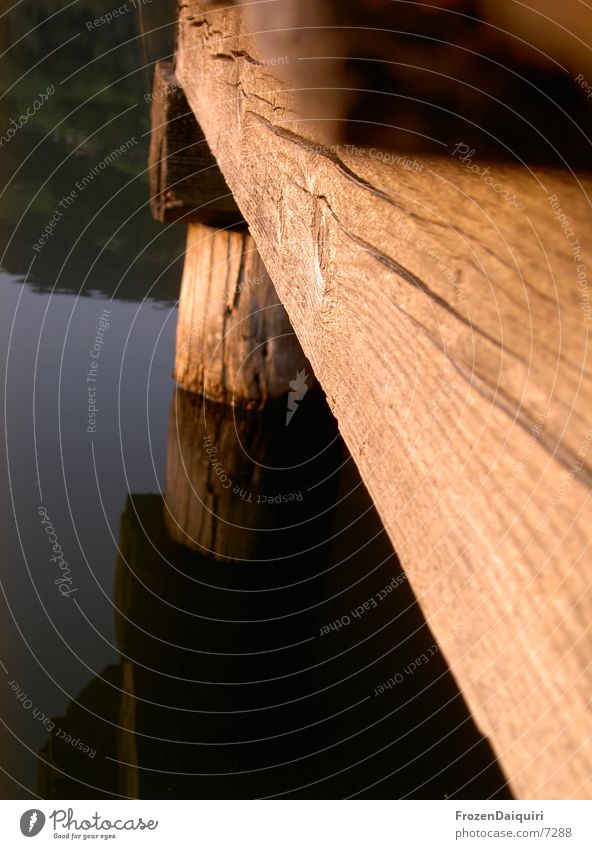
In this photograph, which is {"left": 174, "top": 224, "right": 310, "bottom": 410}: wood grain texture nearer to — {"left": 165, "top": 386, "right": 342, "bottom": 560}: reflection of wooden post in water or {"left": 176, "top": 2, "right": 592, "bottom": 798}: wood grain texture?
{"left": 165, "top": 386, "right": 342, "bottom": 560}: reflection of wooden post in water

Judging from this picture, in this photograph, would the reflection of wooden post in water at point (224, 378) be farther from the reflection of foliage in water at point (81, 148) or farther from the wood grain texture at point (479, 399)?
the wood grain texture at point (479, 399)

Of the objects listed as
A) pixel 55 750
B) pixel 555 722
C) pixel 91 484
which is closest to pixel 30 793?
pixel 55 750

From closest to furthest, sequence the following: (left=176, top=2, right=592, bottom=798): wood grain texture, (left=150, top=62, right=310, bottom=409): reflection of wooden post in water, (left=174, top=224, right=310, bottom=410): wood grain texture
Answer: (left=176, top=2, right=592, bottom=798): wood grain texture, (left=150, top=62, right=310, bottom=409): reflection of wooden post in water, (left=174, top=224, right=310, bottom=410): wood grain texture

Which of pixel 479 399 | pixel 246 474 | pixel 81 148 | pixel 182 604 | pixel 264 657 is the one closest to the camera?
pixel 479 399

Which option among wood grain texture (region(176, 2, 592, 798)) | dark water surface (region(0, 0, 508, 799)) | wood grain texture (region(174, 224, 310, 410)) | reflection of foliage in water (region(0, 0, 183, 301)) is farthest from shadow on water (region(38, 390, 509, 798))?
reflection of foliage in water (region(0, 0, 183, 301))

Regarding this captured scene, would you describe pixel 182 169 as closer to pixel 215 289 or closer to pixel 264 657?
pixel 215 289

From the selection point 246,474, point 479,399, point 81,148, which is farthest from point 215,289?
point 81,148
